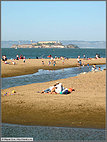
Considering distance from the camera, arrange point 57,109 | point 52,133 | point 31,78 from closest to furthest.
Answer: point 52,133 < point 57,109 < point 31,78

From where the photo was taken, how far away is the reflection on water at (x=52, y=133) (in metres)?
13.3

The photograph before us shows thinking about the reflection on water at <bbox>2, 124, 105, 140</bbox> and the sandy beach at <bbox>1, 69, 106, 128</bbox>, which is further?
the sandy beach at <bbox>1, 69, 106, 128</bbox>

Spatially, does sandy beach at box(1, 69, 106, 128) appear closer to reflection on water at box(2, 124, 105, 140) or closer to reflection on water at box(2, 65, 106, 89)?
reflection on water at box(2, 124, 105, 140)

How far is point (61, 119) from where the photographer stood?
51.8ft

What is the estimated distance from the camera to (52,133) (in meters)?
13.7

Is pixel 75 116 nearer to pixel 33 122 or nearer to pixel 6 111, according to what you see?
pixel 33 122

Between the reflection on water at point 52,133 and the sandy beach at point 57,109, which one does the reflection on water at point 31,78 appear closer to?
the sandy beach at point 57,109

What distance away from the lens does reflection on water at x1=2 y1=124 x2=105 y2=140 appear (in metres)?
13.3

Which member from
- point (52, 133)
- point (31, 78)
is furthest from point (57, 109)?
point (31, 78)

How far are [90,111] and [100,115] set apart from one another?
0.91 meters

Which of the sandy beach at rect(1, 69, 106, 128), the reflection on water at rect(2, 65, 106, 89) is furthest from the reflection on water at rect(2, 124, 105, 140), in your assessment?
the reflection on water at rect(2, 65, 106, 89)

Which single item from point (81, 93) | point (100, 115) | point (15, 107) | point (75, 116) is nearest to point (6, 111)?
point (15, 107)

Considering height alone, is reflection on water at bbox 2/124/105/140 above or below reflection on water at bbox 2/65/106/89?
below

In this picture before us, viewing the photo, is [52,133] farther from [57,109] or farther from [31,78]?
[31,78]
